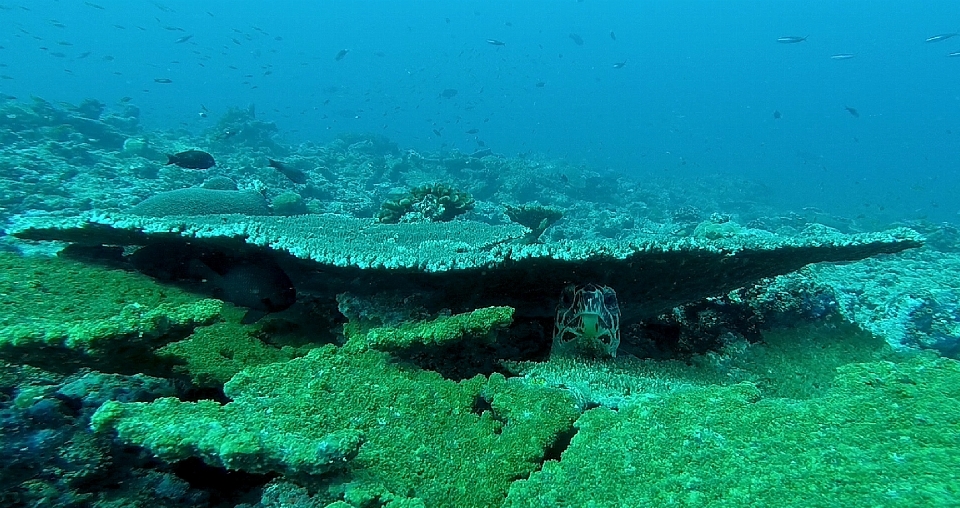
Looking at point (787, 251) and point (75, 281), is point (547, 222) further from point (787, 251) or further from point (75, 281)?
point (75, 281)

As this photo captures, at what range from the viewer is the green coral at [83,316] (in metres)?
2.01

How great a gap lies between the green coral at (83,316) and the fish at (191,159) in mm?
6587

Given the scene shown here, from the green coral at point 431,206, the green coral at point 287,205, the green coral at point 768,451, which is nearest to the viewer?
the green coral at point 768,451

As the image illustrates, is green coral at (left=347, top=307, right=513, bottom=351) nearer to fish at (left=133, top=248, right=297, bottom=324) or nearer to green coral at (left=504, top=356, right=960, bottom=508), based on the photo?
green coral at (left=504, top=356, right=960, bottom=508)

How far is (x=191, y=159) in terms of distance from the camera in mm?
9047

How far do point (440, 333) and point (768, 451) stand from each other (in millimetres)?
1598

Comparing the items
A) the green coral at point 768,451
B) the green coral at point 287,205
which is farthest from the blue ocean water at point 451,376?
the green coral at point 287,205

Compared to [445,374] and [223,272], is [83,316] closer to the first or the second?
[223,272]

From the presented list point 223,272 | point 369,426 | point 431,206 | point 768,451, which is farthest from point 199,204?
point 768,451

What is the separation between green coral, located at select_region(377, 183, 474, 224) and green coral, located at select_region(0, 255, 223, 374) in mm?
4607

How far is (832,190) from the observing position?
49844mm

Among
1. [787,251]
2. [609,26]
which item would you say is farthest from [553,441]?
[609,26]

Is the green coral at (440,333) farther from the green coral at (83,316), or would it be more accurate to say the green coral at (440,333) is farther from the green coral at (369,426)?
the green coral at (83,316)

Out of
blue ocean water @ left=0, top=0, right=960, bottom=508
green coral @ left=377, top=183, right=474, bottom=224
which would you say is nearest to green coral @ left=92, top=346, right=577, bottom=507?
blue ocean water @ left=0, top=0, right=960, bottom=508
